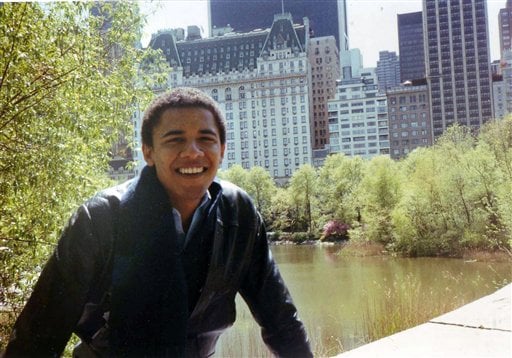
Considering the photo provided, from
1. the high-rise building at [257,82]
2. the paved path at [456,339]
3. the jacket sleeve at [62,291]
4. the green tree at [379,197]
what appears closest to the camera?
the jacket sleeve at [62,291]

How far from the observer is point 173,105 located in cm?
56

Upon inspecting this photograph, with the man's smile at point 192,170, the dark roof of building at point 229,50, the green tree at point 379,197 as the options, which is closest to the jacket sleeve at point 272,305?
the man's smile at point 192,170

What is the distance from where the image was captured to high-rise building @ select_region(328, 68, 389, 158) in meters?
8.45

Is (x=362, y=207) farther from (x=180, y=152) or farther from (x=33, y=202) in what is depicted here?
(x=180, y=152)

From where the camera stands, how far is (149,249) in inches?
20.8

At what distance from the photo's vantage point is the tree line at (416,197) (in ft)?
21.4

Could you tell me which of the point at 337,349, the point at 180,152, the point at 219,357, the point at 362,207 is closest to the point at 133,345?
the point at 180,152

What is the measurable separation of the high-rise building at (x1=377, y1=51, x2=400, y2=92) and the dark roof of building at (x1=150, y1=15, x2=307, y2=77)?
2.17 m

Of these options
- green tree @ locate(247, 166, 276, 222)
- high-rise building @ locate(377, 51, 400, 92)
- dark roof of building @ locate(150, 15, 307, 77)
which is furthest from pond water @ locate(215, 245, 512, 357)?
high-rise building @ locate(377, 51, 400, 92)

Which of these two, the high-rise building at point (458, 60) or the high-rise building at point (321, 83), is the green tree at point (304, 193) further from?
the high-rise building at point (458, 60)

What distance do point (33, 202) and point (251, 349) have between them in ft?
6.52

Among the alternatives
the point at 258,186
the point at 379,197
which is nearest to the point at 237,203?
the point at 258,186

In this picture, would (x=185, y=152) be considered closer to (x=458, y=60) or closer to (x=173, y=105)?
(x=173, y=105)

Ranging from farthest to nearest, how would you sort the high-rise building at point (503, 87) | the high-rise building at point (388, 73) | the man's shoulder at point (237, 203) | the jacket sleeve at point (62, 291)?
the high-rise building at point (388, 73) → the high-rise building at point (503, 87) → the man's shoulder at point (237, 203) → the jacket sleeve at point (62, 291)
